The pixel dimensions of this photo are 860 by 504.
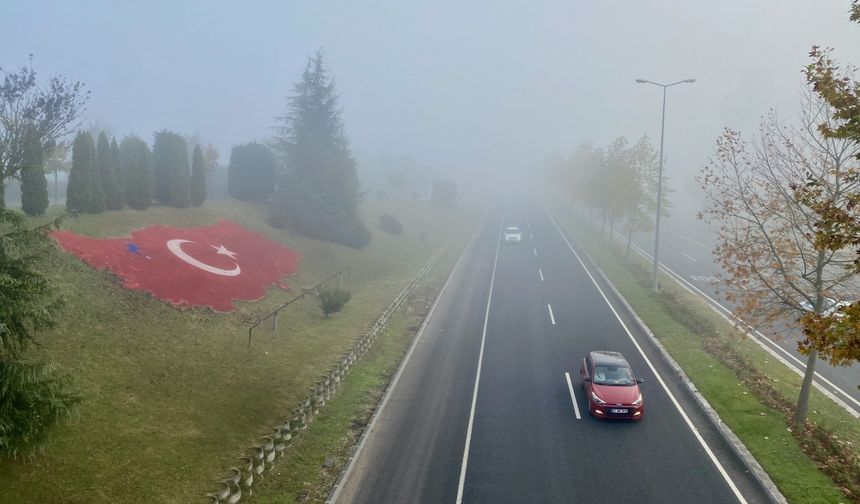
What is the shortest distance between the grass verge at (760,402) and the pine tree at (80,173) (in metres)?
29.8

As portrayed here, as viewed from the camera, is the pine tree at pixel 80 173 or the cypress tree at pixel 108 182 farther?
the cypress tree at pixel 108 182

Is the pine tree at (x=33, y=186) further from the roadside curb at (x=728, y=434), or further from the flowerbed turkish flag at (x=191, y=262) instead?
the roadside curb at (x=728, y=434)

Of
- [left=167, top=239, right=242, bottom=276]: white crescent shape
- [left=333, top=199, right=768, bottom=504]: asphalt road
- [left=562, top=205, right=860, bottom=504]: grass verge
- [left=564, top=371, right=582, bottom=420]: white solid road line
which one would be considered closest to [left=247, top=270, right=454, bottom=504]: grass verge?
[left=333, top=199, right=768, bottom=504]: asphalt road

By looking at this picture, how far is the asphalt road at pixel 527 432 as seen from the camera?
1345cm

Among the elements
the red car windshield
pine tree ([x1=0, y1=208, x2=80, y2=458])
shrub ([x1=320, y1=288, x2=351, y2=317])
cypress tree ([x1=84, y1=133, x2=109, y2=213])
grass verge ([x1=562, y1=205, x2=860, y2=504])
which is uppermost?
cypress tree ([x1=84, y1=133, x2=109, y2=213])

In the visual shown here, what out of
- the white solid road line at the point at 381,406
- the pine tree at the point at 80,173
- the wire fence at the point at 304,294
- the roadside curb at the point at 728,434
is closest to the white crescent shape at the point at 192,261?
the wire fence at the point at 304,294

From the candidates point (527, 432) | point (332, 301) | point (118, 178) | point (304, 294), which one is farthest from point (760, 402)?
point (118, 178)

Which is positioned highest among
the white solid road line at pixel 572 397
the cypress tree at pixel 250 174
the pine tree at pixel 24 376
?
the cypress tree at pixel 250 174

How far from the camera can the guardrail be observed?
41.0 ft

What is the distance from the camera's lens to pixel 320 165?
147ft

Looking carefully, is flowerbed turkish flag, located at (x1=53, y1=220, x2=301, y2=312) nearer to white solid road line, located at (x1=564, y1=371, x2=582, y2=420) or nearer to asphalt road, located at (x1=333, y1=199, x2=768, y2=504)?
asphalt road, located at (x1=333, y1=199, x2=768, y2=504)

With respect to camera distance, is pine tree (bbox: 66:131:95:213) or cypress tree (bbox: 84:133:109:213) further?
cypress tree (bbox: 84:133:109:213)

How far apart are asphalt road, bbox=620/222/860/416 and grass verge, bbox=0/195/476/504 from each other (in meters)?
14.6

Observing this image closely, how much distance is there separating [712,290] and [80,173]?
39583 mm
